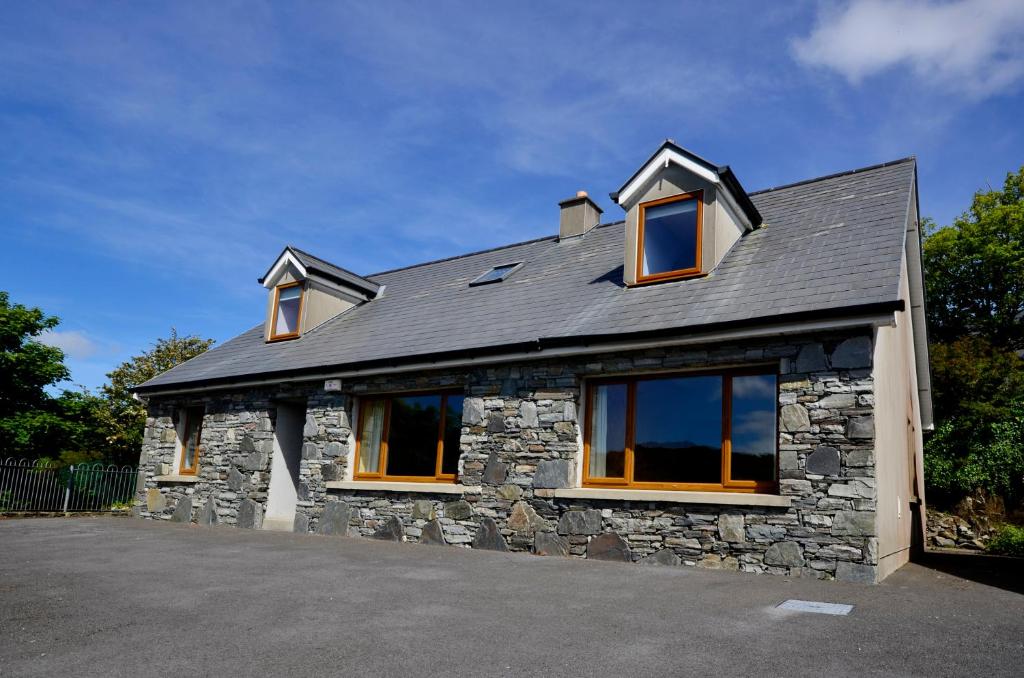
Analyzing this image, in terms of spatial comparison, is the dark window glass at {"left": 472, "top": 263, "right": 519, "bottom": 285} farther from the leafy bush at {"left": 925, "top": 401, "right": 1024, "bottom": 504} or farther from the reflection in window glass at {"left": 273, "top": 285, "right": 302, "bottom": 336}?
the leafy bush at {"left": 925, "top": 401, "right": 1024, "bottom": 504}

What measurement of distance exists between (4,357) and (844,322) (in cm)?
2374

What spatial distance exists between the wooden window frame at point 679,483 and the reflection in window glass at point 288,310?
8.57 m

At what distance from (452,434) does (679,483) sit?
3.98 metres

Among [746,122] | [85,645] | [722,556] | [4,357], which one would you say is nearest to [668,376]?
[722,556]

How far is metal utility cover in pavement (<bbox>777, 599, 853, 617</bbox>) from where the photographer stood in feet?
20.2

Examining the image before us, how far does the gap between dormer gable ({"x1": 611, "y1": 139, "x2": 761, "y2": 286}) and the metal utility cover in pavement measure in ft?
18.1

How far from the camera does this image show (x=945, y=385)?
19.9m

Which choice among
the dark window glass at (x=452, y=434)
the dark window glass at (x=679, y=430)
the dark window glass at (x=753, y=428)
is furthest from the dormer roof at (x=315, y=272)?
the dark window glass at (x=753, y=428)

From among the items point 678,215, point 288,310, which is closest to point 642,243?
point 678,215

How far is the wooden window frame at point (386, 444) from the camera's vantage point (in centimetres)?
1200

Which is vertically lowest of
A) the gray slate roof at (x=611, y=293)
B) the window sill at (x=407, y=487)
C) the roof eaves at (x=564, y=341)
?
the window sill at (x=407, y=487)

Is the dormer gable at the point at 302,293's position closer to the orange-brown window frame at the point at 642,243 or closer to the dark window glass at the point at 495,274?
the dark window glass at the point at 495,274

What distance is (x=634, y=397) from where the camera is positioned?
10.2m

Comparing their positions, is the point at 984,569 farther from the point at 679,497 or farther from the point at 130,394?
the point at 130,394
